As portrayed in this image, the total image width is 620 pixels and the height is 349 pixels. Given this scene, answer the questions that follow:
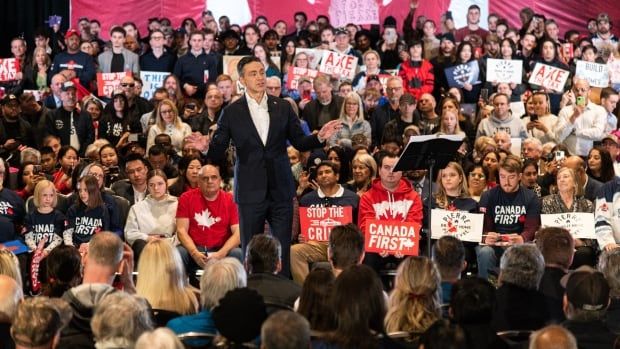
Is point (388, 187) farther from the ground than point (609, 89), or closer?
closer

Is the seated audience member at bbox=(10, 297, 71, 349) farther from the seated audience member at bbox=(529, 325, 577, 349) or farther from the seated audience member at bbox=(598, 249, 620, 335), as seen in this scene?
the seated audience member at bbox=(598, 249, 620, 335)

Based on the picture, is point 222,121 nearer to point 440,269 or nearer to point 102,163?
point 440,269

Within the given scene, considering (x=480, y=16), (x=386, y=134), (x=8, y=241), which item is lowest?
(x=8, y=241)

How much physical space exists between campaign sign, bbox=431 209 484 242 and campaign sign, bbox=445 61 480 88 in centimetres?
550

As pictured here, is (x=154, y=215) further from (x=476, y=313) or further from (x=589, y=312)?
(x=589, y=312)

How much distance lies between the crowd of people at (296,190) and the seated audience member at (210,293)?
12 mm

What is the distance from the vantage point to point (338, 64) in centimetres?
1383

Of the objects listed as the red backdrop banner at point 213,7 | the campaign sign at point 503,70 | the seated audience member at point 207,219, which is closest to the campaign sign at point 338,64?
the campaign sign at point 503,70

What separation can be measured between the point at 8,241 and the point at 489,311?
525cm

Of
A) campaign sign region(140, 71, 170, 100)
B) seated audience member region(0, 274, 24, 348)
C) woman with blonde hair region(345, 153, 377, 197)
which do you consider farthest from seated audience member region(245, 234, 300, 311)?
campaign sign region(140, 71, 170, 100)

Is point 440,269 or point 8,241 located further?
point 8,241

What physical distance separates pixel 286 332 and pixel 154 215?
4963 mm

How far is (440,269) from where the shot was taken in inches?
248

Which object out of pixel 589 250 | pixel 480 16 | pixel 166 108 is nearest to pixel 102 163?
pixel 166 108
